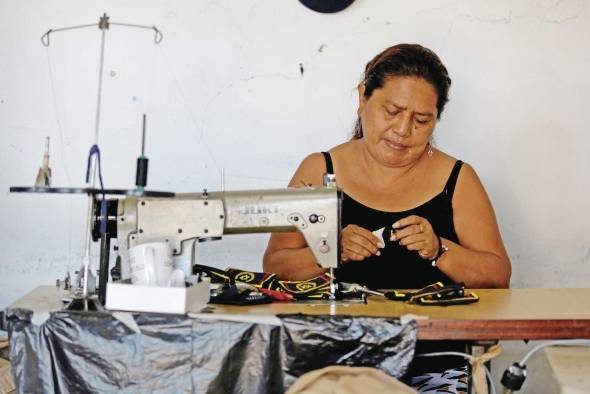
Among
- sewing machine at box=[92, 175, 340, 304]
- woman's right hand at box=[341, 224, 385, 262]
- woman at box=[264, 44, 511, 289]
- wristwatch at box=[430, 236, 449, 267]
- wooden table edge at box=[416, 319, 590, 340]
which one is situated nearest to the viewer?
wooden table edge at box=[416, 319, 590, 340]

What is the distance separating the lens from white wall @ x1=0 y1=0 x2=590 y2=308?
3.42 meters

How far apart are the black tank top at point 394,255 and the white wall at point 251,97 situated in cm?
74

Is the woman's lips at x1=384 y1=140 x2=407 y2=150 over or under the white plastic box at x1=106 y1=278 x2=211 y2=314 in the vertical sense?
over

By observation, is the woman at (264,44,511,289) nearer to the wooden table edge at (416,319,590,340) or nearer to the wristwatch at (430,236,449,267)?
the wristwatch at (430,236,449,267)

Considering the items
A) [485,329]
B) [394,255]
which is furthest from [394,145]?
[485,329]

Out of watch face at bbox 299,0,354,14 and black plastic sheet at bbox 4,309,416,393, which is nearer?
black plastic sheet at bbox 4,309,416,393

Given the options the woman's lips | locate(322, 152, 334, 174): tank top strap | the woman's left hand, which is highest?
the woman's lips

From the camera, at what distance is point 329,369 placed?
1790mm

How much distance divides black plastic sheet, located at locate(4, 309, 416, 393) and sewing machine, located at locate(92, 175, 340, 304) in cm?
18

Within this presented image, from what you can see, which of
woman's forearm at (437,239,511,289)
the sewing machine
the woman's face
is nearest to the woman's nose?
the woman's face

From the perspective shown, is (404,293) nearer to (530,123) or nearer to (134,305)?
(134,305)

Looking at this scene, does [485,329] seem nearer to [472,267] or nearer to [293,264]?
[472,267]

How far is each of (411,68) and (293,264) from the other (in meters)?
0.70

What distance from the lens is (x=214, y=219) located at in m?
2.12
